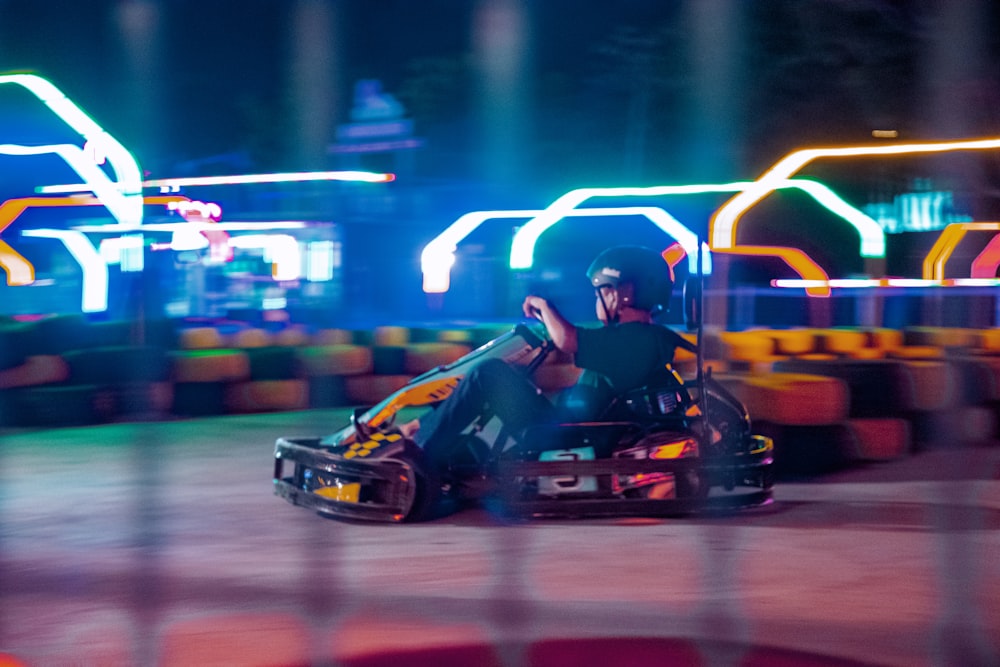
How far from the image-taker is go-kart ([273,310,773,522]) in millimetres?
4789

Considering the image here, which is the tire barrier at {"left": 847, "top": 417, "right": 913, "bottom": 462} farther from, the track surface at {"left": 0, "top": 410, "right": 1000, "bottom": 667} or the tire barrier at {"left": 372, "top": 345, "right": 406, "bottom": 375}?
the tire barrier at {"left": 372, "top": 345, "right": 406, "bottom": 375}

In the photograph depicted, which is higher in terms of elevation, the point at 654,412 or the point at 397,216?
the point at 397,216

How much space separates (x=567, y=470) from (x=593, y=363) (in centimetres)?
49

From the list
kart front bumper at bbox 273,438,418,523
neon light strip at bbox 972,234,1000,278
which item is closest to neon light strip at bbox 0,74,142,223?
neon light strip at bbox 972,234,1000,278

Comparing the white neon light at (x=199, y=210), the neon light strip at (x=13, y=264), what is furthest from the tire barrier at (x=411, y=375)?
the white neon light at (x=199, y=210)

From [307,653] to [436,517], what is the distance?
1961 millimetres

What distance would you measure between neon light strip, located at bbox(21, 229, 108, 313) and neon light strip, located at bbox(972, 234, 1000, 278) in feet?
38.0

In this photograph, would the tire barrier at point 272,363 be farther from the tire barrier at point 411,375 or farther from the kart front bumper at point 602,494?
the kart front bumper at point 602,494

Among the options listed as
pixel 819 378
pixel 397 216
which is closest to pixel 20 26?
pixel 819 378

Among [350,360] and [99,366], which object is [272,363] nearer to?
[350,360]

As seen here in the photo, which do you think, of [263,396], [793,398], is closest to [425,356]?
[263,396]

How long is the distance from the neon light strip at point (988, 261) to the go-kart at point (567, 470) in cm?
1039

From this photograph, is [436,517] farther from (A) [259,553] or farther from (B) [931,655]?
(B) [931,655]

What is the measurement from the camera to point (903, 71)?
14203 millimetres
